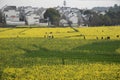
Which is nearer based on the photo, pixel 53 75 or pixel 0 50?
pixel 53 75

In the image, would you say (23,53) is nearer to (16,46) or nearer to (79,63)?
(16,46)

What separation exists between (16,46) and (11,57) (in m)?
4.88

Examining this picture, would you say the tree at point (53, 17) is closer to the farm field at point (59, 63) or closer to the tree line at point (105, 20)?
the tree line at point (105, 20)

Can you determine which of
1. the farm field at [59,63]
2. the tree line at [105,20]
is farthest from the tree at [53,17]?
the farm field at [59,63]

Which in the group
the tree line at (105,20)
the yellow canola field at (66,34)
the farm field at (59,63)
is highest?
the farm field at (59,63)

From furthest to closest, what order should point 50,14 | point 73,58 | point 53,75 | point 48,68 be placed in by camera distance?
point 50,14, point 73,58, point 48,68, point 53,75

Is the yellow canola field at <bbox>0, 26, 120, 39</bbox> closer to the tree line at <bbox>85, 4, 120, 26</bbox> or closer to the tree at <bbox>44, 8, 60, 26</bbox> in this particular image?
the tree line at <bbox>85, 4, 120, 26</bbox>

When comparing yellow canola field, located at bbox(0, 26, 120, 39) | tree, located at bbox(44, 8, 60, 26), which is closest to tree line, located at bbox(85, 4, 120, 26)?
tree, located at bbox(44, 8, 60, 26)

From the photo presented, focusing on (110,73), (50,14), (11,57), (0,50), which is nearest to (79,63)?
(110,73)

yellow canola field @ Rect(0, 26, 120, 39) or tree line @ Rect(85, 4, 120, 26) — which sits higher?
yellow canola field @ Rect(0, 26, 120, 39)

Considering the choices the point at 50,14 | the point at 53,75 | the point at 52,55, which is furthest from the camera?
the point at 50,14

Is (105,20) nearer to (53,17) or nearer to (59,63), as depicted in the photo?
(53,17)

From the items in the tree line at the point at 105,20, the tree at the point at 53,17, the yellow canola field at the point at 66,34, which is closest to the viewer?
the yellow canola field at the point at 66,34

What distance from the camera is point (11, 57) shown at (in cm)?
1798
